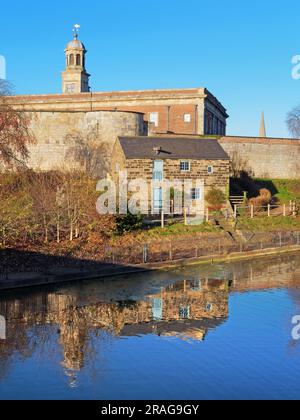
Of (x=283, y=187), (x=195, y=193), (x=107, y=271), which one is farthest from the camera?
(x=283, y=187)

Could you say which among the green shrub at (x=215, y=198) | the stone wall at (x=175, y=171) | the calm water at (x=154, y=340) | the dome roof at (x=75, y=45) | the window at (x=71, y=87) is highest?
the dome roof at (x=75, y=45)

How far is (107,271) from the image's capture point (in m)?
27.4

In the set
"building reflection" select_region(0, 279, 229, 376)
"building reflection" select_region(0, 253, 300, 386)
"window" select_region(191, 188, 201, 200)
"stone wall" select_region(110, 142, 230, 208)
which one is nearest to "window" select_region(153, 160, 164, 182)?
"stone wall" select_region(110, 142, 230, 208)

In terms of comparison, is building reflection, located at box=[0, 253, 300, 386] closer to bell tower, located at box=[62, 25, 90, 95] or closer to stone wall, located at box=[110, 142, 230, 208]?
stone wall, located at box=[110, 142, 230, 208]

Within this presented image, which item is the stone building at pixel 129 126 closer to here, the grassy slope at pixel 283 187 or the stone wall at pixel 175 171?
the grassy slope at pixel 283 187

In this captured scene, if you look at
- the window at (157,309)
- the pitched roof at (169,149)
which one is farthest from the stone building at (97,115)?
the window at (157,309)

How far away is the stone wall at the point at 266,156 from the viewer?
169 feet

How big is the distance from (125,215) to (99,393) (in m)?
19.7

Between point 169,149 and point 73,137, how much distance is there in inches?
376

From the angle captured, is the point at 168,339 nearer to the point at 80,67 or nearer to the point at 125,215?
the point at 125,215

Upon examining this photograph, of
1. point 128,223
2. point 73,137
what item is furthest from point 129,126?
point 128,223

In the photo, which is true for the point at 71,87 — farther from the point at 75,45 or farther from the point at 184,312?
the point at 184,312

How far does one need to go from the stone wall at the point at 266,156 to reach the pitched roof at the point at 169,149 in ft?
29.7
